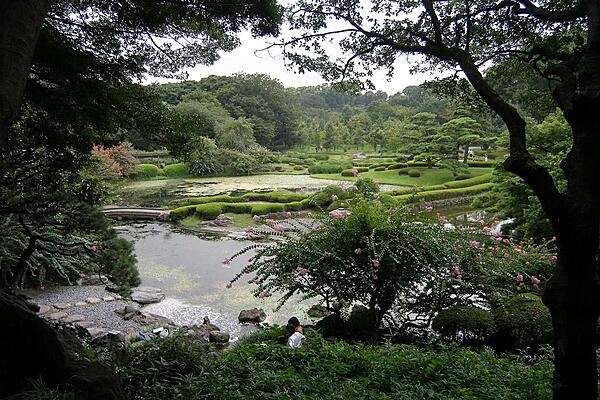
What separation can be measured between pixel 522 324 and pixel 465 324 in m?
0.55

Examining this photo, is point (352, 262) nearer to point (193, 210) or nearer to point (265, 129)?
point (193, 210)

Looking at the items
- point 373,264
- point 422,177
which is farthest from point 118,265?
point 422,177

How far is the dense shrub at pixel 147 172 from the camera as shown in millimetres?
24734

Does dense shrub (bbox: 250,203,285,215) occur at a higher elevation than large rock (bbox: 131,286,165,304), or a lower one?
higher

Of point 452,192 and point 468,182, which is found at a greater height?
point 468,182

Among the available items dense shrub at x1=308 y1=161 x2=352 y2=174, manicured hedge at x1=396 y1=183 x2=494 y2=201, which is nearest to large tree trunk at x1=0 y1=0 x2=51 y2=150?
manicured hedge at x1=396 y1=183 x2=494 y2=201

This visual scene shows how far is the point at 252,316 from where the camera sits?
20.7 feet

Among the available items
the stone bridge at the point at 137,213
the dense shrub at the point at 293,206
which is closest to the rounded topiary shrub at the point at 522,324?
the dense shrub at the point at 293,206

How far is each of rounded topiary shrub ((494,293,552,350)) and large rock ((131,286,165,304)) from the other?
17.8 ft

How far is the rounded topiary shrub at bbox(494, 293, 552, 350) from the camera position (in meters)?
4.13

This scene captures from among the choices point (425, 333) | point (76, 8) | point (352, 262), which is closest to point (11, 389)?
point (76, 8)

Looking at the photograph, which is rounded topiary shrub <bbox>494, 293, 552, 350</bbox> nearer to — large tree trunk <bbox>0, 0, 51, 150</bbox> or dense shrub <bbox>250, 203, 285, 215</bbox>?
large tree trunk <bbox>0, 0, 51, 150</bbox>

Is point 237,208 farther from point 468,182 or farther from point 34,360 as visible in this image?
point 34,360

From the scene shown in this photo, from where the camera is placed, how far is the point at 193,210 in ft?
48.3
